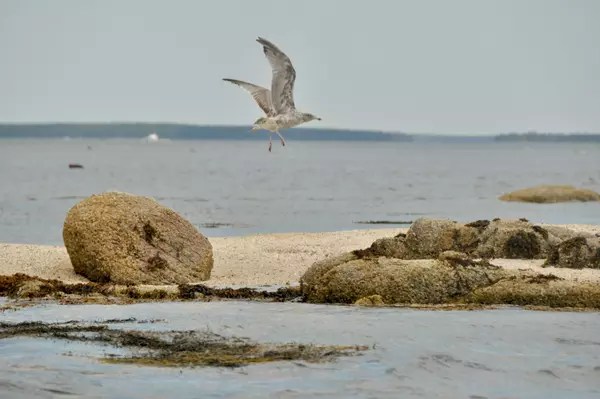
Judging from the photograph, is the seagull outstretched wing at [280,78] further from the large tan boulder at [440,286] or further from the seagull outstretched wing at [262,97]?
the large tan boulder at [440,286]

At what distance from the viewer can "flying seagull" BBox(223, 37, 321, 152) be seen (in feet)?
69.1

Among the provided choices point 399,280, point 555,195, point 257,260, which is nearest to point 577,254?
point 399,280

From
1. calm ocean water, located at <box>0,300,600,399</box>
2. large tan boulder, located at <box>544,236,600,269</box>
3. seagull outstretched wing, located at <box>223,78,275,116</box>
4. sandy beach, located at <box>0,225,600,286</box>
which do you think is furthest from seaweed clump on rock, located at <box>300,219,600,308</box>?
seagull outstretched wing, located at <box>223,78,275,116</box>

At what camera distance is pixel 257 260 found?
19609 millimetres

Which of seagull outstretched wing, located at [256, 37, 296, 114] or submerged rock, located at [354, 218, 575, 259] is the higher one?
seagull outstretched wing, located at [256, 37, 296, 114]

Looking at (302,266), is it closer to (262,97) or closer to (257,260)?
(257,260)

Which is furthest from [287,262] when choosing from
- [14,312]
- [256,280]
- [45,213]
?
[45,213]

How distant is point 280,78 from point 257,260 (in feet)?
13.0

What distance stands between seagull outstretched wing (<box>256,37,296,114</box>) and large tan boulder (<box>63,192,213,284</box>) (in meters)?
4.54

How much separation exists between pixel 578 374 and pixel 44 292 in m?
7.92

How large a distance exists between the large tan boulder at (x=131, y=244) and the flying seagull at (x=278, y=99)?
4674 mm

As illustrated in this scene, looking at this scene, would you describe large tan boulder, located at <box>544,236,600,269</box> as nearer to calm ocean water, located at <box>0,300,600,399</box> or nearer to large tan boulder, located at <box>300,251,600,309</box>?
large tan boulder, located at <box>300,251,600,309</box>

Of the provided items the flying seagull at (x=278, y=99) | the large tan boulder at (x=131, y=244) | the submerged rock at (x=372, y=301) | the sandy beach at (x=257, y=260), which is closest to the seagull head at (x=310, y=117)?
the flying seagull at (x=278, y=99)

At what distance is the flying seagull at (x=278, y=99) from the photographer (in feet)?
69.1
